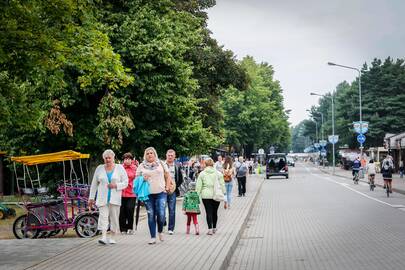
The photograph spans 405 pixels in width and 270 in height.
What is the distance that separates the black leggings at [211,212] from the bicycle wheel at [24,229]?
12.1 feet

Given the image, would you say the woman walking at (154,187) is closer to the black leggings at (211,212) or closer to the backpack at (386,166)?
the black leggings at (211,212)

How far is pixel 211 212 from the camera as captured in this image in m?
15.1

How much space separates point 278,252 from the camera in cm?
1257

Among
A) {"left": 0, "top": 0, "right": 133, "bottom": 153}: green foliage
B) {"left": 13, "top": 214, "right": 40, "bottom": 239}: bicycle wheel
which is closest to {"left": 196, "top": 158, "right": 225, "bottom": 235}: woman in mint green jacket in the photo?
{"left": 0, "top": 0, "right": 133, "bottom": 153}: green foliage

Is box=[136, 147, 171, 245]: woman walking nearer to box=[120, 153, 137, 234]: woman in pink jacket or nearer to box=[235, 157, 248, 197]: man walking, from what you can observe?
box=[120, 153, 137, 234]: woman in pink jacket

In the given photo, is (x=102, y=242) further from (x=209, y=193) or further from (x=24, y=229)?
(x=24, y=229)

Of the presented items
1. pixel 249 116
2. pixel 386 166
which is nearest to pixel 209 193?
pixel 386 166

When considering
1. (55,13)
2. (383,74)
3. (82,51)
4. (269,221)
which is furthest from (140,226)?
(383,74)

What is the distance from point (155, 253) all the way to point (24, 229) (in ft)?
16.2

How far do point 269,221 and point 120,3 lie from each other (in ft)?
44.1

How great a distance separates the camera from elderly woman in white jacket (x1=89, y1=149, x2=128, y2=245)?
13195mm

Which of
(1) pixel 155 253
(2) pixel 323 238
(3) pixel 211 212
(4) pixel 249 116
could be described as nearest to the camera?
(1) pixel 155 253

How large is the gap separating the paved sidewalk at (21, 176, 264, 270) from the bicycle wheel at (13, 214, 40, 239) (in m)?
2.04

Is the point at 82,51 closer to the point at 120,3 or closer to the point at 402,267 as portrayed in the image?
the point at 402,267
